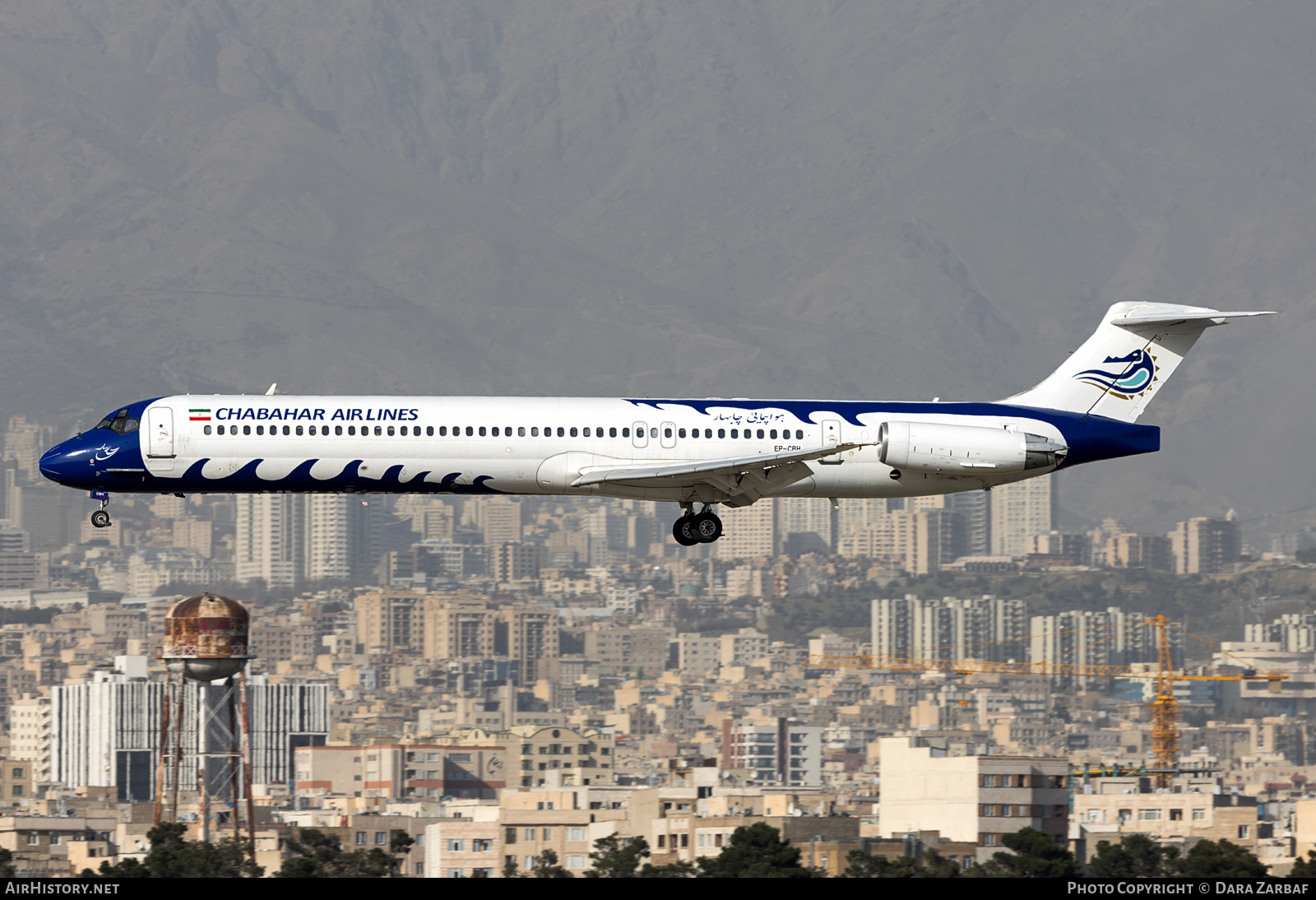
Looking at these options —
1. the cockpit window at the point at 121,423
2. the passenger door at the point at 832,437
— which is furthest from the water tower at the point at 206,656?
the passenger door at the point at 832,437

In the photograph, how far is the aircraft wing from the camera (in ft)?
164

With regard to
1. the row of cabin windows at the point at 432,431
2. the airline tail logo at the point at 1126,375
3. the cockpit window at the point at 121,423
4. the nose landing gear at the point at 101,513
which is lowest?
the nose landing gear at the point at 101,513

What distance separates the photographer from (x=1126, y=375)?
181ft

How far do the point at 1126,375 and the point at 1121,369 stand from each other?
0.65ft

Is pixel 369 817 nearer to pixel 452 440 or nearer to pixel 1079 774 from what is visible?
pixel 1079 774

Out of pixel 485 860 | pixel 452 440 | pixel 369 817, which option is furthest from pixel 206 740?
pixel 452 440

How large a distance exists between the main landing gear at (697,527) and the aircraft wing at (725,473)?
106 cm

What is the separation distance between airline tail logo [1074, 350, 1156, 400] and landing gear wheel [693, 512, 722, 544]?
386 inches

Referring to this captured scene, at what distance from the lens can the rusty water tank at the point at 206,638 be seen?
375ft

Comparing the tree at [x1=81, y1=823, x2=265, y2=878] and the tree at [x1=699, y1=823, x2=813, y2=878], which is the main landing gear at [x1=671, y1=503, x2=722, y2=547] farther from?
the tree at [x1=81, y1=823, x2=265, y2=878]

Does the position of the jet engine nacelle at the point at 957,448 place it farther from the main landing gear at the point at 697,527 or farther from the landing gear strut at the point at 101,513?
the landing gear strut at the point at 101,513

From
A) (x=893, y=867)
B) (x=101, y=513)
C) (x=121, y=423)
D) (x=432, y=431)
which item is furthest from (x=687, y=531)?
(x=893, y=867)

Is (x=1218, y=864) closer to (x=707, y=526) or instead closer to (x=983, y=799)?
(x=983, y=799)

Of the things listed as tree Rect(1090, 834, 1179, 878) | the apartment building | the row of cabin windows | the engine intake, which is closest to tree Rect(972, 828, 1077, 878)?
tree Rect(1090, 834, 1179, 878)
